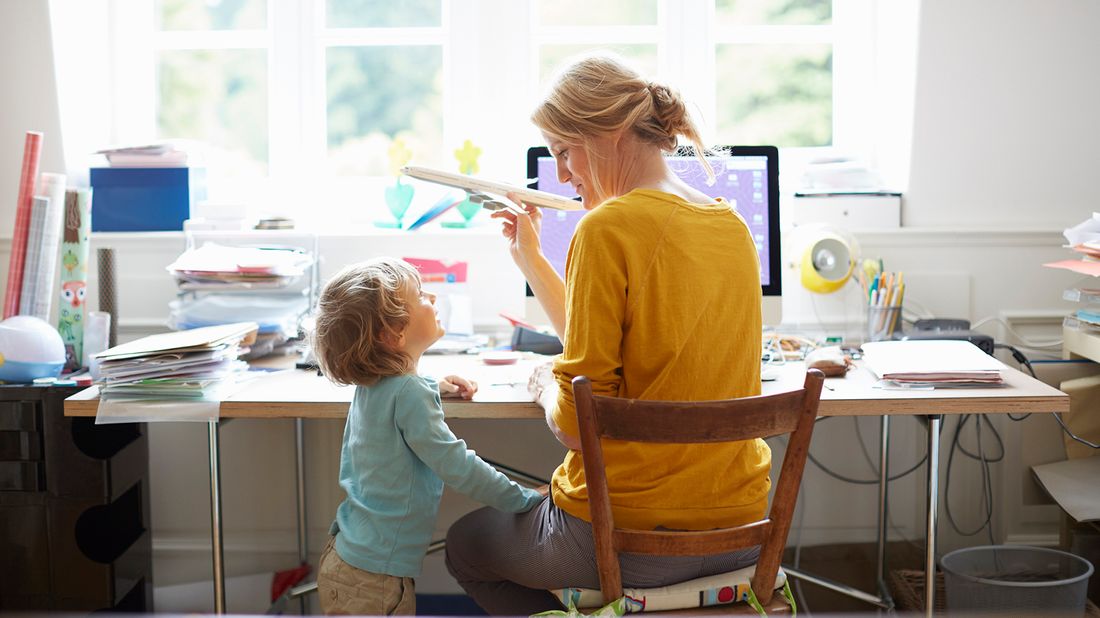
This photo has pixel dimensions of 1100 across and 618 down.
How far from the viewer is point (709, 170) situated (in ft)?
5.74

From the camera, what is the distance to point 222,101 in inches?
119

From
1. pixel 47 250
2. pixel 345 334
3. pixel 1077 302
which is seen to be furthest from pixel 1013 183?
pixel 47 250

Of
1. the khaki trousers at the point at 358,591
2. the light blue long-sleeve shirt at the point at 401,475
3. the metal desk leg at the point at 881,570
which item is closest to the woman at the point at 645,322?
the light blue long-sleeve shirt at the point at 401,475

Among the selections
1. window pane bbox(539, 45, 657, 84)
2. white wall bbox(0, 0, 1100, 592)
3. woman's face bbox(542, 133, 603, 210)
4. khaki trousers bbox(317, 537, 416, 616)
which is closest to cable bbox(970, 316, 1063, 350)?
white wall bbox(0, 0, 1100, 592)

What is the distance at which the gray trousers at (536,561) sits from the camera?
153 cm

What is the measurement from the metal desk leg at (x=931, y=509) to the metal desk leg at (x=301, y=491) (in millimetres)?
1516

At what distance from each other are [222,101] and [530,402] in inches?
65.3

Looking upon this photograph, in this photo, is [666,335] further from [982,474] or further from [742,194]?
[982,474]

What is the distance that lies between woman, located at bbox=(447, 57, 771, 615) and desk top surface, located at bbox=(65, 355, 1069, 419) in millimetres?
285

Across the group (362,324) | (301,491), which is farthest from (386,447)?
(301,491)

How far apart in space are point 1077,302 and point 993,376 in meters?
0.87

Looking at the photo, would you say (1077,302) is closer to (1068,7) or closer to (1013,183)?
(1013,183)

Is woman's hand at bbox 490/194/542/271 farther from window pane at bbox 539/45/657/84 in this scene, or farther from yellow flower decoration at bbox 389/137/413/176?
window pane at bbox 539/45/657/84

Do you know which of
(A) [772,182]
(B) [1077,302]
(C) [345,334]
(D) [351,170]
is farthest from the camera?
(D) [351,170]
